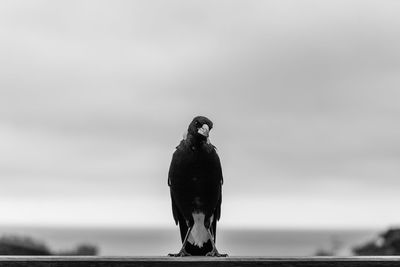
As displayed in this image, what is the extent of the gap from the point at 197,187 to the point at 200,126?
2.63ft

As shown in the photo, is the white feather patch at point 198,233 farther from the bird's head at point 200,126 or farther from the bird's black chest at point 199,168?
the bird's head at point 200,126

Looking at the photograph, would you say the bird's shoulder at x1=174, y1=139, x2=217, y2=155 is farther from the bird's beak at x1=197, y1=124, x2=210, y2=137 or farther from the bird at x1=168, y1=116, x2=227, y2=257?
the bird's beak at x1=197, y1=124, x2=210, y2=137

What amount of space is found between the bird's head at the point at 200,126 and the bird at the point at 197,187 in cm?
7

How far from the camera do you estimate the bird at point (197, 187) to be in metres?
7.83

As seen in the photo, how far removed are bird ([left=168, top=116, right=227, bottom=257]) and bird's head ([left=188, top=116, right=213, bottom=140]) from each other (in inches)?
2.9

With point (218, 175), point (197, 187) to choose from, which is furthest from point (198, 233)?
point (218, 175)

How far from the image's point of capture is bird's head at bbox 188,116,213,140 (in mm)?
7355

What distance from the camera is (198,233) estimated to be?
7.84 m

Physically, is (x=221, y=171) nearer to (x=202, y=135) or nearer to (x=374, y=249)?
(x=202, y=135)

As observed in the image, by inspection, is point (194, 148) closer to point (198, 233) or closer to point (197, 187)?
point (197, 187)

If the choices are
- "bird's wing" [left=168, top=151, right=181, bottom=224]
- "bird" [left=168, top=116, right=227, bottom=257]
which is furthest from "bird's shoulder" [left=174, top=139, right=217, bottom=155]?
"bird's wing" [left=168, top=151, right=181, bottom=224]

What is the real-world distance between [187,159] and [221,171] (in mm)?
393

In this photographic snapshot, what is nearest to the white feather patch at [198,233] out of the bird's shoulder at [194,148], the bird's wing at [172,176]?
the bird's wing at [172,176]
